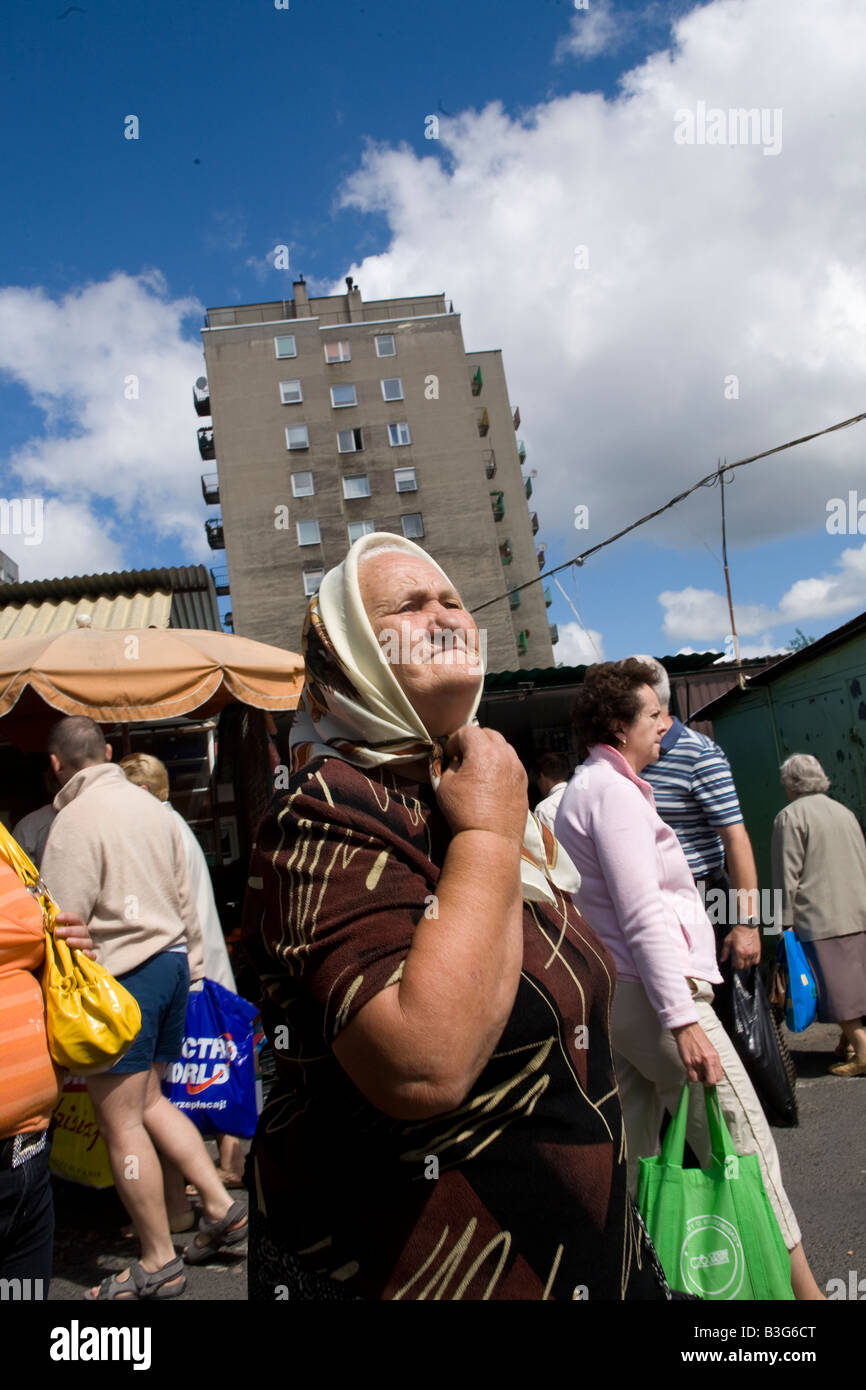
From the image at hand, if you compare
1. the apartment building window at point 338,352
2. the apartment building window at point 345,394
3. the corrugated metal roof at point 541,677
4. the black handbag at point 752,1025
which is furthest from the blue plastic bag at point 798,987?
the apartment building window at point 338,352

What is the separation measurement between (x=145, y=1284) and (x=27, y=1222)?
1.76 meters

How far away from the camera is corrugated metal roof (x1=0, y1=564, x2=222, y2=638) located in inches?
321

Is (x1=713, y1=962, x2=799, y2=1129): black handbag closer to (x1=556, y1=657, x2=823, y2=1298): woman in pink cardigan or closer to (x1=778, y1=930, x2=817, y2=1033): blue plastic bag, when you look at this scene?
(x1=556, y1=657, x2=823, y2=1298): woman in pink cardigan

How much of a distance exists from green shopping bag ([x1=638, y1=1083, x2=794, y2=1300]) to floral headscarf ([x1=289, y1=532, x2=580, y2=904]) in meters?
1.21

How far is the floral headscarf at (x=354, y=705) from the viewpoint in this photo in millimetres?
1379

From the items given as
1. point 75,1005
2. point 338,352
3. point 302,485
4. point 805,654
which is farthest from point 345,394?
point 75,1005

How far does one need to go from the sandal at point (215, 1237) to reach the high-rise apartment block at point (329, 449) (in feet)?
127

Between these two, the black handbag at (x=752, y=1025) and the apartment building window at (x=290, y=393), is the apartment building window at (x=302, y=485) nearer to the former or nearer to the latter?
the apartment building window at (x=290, y=393)

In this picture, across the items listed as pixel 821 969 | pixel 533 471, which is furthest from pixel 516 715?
pixel 533 471

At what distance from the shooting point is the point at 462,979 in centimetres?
112

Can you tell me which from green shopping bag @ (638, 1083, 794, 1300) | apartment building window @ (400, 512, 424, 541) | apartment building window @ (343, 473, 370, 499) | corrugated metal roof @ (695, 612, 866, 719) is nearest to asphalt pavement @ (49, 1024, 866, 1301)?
green shopping bag @ (638, 1083, 794, 1300)

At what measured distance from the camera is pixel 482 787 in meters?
1.29
